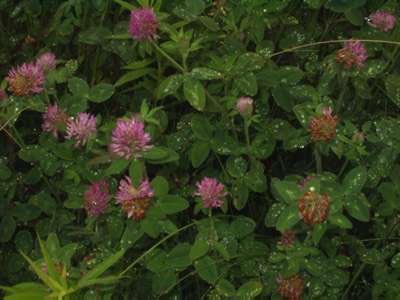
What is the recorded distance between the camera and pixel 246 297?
1.48 m

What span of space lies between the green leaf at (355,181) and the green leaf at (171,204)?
305mm

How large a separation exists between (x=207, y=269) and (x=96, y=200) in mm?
257

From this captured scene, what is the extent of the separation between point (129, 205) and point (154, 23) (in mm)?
383

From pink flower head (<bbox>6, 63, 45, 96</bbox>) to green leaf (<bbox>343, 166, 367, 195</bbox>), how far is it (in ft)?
2.14

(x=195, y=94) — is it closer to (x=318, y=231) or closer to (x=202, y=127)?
(x=202, y=127)

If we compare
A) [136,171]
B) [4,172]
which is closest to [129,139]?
[136,171]

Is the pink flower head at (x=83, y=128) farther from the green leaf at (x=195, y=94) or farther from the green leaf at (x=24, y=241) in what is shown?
the green leaf at (x=24, y=241)

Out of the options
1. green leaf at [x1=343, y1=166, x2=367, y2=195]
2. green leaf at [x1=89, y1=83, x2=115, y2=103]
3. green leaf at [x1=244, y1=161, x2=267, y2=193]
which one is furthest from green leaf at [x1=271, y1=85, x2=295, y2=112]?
green leaf at [x1=89, y1=83, x2=115, y2=103]

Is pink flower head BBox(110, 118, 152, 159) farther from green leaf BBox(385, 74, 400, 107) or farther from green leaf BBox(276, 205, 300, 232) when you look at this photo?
green leaf BBox(385, 74, 400, 107)

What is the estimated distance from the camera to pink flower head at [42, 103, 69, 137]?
5.31 feet

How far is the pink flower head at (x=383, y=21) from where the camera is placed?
1.63 metres

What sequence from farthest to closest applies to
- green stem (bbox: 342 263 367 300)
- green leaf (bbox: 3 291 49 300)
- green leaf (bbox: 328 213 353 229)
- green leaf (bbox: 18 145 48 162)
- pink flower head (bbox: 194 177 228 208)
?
green leaf (bbox: 18 145 48 162), green stem (bbox: 342 263 367 300), pink flower head (bbox: 194 177 228 208), green leaf (bbox: 328 213 353 229), green leaf (bbox: 3 291 49 300)

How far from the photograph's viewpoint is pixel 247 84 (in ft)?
5.17

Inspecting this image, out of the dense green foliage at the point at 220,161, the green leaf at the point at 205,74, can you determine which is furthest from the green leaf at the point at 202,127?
the green leaf at the point at 205,74
